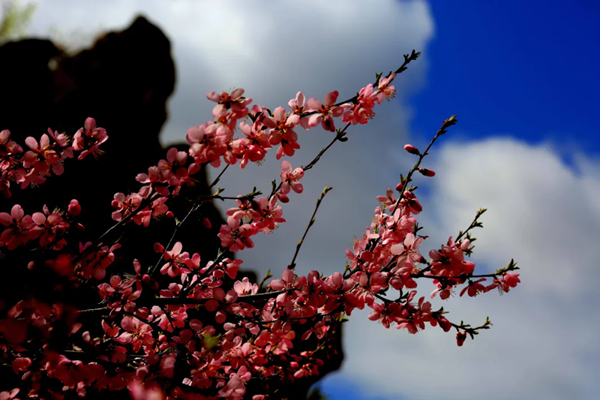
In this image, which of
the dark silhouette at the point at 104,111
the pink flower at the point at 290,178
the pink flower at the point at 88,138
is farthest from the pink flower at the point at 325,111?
the dark silhouette at the point at 104,111

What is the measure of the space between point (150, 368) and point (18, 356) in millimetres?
1164

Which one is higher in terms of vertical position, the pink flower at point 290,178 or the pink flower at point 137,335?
the pink flower at point 290,178

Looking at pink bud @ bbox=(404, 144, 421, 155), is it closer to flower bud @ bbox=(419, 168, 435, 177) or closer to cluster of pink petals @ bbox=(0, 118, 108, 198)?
flower bud @ bbox=(419, 168, 435, 177)

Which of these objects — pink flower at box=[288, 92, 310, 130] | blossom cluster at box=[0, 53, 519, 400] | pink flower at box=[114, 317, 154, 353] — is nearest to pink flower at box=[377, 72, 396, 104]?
blossom cluster at box=[0, 53, 519, 400]

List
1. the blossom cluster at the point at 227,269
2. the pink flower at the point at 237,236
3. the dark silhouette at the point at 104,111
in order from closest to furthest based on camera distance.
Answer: the blossom cluster at the point at 227,269, the pink flower at the point at 237,236, the dark silhouette at the point at 104,111

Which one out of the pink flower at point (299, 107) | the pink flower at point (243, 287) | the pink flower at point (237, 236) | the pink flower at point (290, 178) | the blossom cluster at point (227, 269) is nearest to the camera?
the blossom cluster at point (227, 269)

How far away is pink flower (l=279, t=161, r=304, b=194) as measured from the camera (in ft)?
8.82

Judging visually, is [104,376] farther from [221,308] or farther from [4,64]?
[4,64]

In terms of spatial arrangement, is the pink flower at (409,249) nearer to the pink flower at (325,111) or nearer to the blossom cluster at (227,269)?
the blossom cluster at (227,269)

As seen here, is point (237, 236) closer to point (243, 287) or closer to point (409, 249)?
point (243, 287)

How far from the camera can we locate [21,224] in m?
2.42

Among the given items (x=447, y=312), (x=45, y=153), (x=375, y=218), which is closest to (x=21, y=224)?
(x=45, y=153)

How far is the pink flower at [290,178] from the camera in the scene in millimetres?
2688

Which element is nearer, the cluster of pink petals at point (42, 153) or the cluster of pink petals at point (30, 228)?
the cluster of pink petals at point (30, 228)
